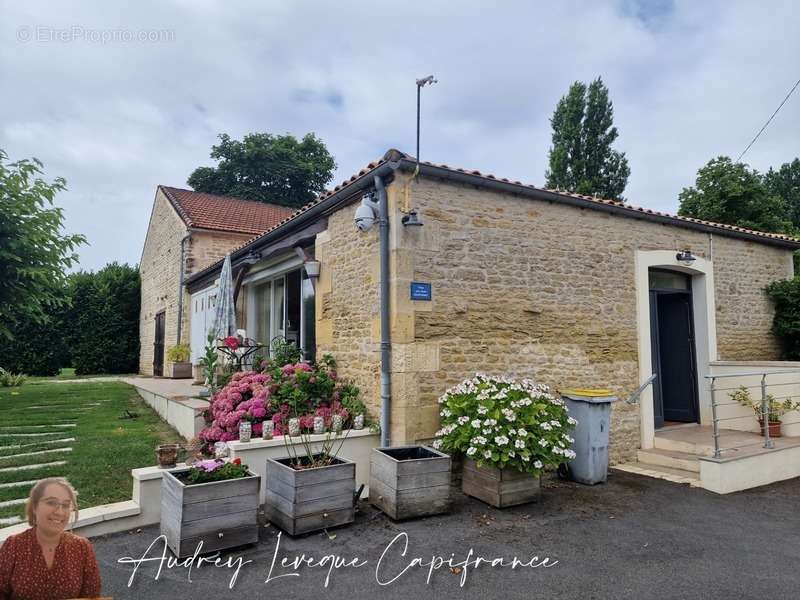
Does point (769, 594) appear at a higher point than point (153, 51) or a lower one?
lower

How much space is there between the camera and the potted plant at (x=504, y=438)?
4.62m

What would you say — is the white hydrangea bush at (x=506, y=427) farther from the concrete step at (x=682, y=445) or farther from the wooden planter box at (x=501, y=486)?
the concrete step at (x=682, y=445)

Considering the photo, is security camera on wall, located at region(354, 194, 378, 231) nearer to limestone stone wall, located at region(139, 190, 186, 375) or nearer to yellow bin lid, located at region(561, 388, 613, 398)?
yellow bin lid, located at region(561, 388, 613, 398)

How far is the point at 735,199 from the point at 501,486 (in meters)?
13.8

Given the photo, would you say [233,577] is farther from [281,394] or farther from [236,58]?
[236,58]

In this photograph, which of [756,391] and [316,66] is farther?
[756,391]

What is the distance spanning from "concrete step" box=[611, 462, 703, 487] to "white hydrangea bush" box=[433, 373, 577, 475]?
1805mm

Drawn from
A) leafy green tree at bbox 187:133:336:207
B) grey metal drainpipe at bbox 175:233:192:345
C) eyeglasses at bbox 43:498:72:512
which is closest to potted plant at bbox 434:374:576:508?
eyeglasses at bbox 43:498:72:512

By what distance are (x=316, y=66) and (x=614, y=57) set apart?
175 inches

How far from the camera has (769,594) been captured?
10.5ft

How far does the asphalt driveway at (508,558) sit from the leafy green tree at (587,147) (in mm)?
22614

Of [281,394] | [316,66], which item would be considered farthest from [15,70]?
[281,394]

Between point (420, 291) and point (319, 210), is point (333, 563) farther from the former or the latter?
point (319, 210)

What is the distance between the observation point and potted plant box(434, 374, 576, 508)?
15.1 ft
